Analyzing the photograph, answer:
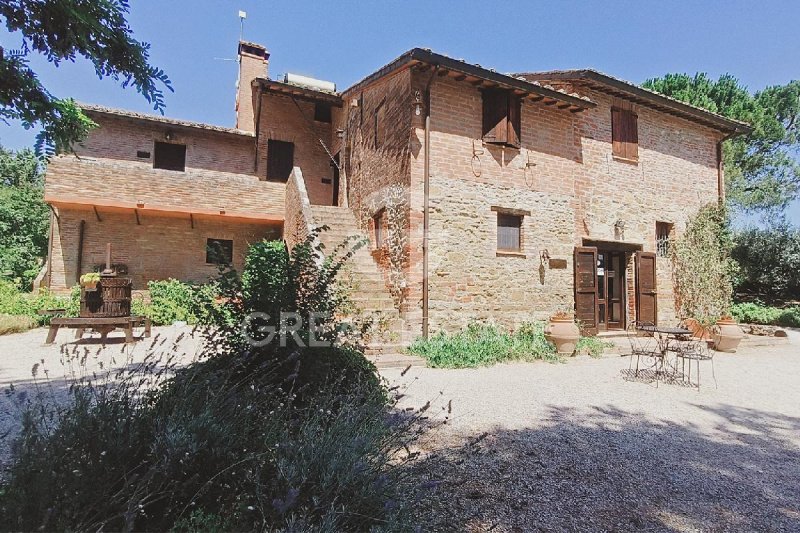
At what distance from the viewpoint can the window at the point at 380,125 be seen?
1005 centimetres

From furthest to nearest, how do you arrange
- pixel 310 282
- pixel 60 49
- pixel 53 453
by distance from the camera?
pixel 310 282
pixel 60 49
pixel 53 453

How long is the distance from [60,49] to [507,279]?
8401 millimetres

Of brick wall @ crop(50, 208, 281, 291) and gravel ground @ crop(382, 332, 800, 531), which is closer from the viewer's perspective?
gravel ground @ crop(382, 332, 800, 531)

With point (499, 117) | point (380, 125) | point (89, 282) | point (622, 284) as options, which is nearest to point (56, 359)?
point (89, 282)

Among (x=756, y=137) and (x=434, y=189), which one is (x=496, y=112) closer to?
(x=434, y=189)

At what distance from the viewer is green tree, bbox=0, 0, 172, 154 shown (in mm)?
2068

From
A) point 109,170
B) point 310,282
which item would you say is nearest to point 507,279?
point 310,282

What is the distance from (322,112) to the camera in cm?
1551

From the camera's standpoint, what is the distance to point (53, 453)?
6.04ft

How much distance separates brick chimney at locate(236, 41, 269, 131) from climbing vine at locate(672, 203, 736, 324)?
15.2 metres

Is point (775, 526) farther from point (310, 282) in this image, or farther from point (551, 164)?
point (551, 164)

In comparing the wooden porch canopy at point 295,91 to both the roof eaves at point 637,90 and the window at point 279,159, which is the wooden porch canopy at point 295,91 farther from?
the roof eaves at point 637,90

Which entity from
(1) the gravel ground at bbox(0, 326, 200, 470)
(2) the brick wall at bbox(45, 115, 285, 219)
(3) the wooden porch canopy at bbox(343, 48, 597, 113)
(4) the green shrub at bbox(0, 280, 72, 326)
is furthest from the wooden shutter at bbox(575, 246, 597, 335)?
(4) the green shrub at bbox(0, 280, 72, 326)

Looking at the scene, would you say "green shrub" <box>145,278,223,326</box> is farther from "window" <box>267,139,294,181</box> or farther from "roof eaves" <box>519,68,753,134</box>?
"roof eaves" <box>519,68,753,134</box>
